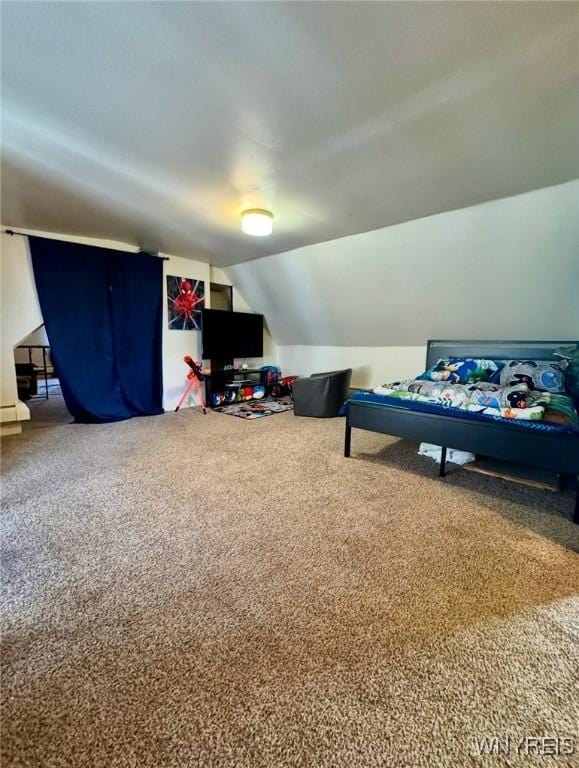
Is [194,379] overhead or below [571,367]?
below

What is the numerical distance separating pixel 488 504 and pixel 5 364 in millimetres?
4582

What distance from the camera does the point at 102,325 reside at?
387cm

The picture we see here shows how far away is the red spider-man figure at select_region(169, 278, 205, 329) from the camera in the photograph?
4.51 meters

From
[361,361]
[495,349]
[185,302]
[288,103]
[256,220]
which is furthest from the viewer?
[361,361]

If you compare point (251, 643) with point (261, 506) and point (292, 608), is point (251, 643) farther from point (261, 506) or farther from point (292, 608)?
point (261, 506)

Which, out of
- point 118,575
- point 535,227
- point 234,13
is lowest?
point 118,575

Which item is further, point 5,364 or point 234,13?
point 5,364

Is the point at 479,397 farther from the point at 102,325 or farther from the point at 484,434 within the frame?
the point at 102,325

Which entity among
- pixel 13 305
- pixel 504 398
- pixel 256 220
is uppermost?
pixel 256 220

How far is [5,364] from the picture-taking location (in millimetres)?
3438

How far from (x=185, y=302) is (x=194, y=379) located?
1.09 m

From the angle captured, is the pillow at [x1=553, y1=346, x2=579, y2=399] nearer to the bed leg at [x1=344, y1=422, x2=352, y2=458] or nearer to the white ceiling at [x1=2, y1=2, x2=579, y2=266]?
the white ceiling at [x1=2, y1=2, x2=579, y2=266]

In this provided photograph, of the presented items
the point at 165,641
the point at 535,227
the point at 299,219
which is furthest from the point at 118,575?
the point at 535,227

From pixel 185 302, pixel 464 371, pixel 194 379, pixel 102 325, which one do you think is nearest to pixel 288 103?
pixel 464 371
